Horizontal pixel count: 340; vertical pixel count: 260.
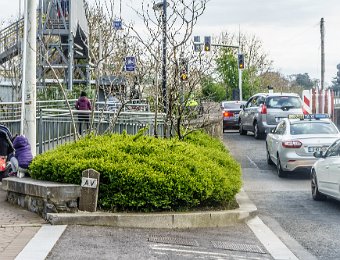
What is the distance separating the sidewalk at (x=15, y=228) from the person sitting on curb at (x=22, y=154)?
76 cm

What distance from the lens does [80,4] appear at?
31203 millimetres

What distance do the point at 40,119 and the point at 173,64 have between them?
370 cm

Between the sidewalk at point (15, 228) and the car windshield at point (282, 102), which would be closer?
the sidewalk at point (15, 228)

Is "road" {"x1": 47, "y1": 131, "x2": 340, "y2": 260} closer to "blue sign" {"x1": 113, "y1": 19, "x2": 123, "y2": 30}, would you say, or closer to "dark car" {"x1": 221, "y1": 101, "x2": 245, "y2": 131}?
"blue sign" {"x1": 113, "y1": 19, "x2": 123, "y2": 30}

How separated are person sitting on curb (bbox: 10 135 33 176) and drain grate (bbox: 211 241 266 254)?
4.23 meters

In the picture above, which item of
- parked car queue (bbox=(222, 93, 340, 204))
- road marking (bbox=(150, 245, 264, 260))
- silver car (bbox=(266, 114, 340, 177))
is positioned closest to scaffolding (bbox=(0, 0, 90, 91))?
→ parked car queue (bbox=(222, 93, 340, 204))

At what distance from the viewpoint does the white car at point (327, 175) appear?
13.0 m

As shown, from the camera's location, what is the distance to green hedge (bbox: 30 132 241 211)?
34.5 ft

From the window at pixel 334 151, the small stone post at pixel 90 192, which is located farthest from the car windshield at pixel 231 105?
the small stone post at pixel 90 192

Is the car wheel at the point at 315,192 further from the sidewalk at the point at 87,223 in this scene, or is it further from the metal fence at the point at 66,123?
the metal fence at the point at 66,123

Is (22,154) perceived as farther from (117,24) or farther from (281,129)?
(281,129)

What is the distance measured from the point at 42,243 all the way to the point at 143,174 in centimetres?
231

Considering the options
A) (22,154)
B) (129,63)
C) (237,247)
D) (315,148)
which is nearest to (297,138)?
(315,148)

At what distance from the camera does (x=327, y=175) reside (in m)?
13.5
